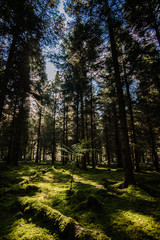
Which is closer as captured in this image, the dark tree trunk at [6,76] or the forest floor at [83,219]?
the forest floor at [83,219]

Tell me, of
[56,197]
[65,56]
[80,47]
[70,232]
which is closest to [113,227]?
[70,232]

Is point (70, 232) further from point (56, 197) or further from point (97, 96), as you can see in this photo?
point (97, 96)

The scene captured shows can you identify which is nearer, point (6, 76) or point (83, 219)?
point (83, 219)

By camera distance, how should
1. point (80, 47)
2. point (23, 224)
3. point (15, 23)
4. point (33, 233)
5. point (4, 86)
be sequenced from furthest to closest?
point (80, 47) → point (4, 86) → point (15, 23) → point (23, 224) → point (33, 233)

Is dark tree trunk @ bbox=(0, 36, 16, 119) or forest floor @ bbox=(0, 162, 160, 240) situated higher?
dark tree trunk @ bbox=(0, 36, 16, 119)

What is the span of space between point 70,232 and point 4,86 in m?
8.29

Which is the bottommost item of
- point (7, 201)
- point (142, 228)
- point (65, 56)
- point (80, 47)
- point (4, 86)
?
point (7, 201)

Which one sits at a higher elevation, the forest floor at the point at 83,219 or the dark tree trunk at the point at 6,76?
the dark tree trunk at the point at 6,76

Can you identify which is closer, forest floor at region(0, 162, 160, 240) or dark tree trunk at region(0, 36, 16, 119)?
forest floor at region(0, 162, 160, 240)

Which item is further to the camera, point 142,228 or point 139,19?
point 139,19

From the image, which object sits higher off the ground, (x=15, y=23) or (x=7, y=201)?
(x=15, y=23)

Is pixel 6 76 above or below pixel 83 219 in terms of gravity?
above

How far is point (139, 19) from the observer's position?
662 centimetres

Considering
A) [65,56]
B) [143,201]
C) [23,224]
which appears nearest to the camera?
[23,224]
